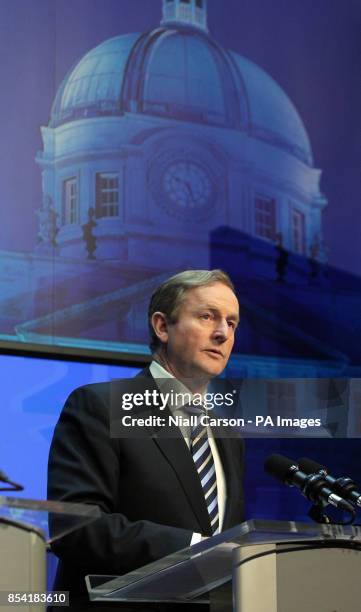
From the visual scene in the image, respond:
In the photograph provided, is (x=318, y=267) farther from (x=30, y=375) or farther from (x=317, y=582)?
(x=317, y=582)

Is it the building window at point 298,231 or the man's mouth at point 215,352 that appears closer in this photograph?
the man's mouth at point 215,352

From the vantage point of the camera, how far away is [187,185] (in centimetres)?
559

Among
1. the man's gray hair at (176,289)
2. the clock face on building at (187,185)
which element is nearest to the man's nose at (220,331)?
the man's gray hair at (176,289)

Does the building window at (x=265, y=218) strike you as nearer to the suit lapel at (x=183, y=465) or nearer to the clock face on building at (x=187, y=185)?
Answer: the clock face on building at (x=187, y=185)

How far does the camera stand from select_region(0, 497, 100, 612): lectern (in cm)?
222

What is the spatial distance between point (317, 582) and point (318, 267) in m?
3.47

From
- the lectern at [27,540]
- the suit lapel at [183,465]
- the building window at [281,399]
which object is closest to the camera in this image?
the lectern at [27,540]

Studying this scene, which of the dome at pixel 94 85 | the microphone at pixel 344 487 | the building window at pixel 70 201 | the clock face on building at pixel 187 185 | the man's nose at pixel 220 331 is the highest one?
the dome at pixel 94 85

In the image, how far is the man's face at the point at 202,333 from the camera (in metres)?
3.43

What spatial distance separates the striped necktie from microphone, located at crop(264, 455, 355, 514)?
0.54 metres

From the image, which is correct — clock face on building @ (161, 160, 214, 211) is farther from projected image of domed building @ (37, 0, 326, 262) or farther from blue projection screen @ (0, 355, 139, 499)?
blue projection screen @ (0, 355, 139, 499)

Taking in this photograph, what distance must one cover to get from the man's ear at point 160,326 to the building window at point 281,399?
535mm

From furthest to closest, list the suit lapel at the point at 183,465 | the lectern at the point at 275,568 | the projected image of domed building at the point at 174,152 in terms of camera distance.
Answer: the projected image of domed building at the point at 174,152
the suit lapel at the point at 183,465
the lectern at the point at 275,568

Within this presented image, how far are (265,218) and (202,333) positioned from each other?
2.30 meters
